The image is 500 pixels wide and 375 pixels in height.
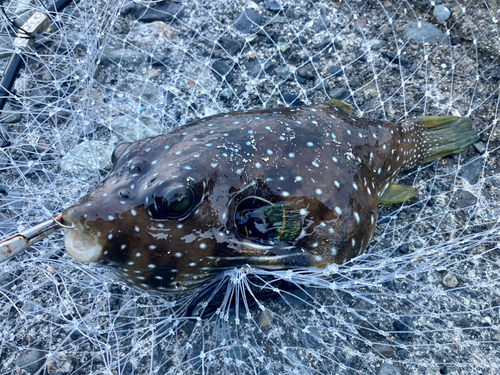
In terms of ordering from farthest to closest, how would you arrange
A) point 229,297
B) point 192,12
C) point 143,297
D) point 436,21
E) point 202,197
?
point 192,12
point 436,21
point 143,297
point 229,297
point 202,197

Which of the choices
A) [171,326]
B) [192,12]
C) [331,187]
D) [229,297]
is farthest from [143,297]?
[192,12]

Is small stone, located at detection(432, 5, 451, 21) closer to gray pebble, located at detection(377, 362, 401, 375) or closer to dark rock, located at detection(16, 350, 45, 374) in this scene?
gray pebble, located at detection(377, 362, 401, 375)

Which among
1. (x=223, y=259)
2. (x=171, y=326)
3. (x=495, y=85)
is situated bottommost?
(x=171, y=326)

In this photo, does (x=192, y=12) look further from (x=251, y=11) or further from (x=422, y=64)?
(x=422, y=64)

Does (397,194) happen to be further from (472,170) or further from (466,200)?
(472,170)

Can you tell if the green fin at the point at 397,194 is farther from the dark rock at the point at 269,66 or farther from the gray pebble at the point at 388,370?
the dark rock at the point at 269,66
